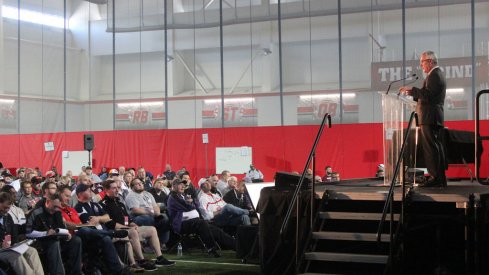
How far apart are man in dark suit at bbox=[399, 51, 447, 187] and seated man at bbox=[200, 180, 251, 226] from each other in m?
5.31

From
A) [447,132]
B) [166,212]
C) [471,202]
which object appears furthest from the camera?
[166,212]

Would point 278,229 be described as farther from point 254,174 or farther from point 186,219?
point 254,174

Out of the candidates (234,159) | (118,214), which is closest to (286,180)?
(118,214)

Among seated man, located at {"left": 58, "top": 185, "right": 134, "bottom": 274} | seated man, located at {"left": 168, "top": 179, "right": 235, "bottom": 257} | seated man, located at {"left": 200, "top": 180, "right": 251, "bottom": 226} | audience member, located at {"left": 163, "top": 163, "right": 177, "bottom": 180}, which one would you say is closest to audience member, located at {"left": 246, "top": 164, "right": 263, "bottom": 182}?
audience member, located at {"left": 163, "top": 163, "right": 177, "bottom": 180}

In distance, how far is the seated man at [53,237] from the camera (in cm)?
888

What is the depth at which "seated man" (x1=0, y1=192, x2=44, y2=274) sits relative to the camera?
26.9ft

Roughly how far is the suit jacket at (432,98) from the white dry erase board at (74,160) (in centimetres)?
2041

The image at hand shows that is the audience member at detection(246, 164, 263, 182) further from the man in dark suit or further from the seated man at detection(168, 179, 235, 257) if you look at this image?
the man in dark suit


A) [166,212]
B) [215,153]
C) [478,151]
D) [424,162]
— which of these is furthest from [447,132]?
[215,153]

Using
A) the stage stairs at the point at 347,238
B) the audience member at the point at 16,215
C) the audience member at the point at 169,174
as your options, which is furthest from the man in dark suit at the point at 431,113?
the audience member at the point at 169,174

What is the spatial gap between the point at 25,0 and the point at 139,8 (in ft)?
15.8

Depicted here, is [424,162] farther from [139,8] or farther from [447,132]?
[139,8]

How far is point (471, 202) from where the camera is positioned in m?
7.51

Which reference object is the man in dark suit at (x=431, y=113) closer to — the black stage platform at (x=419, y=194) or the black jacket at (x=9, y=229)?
the black stage platform at (x=419, y=194)
